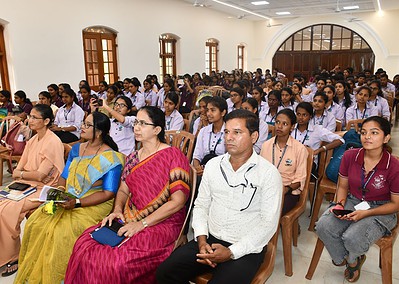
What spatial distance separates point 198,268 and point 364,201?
110cm

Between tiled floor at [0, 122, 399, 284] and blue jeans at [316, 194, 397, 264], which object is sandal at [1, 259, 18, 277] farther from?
blue jeans at [316, 194, 397, 264]

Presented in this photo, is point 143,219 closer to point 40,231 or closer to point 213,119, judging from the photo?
point 40,231

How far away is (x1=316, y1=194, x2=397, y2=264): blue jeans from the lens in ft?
6.27

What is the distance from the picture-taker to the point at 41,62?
6637 mm

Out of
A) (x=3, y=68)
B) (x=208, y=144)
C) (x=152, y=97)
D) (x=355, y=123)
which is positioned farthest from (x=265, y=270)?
(x=3, y=68)

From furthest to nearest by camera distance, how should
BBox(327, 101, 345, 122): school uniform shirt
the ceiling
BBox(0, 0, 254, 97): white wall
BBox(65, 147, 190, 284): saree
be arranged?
the ceiling → BBox(0, 0, 254, 97): white wall → BBox(327, 101, 345, 122): school uniform shirt → BBox(65, 147, 190, 284): saree

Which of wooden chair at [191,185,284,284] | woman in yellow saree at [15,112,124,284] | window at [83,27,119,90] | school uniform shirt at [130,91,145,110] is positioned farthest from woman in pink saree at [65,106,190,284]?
window at [83,27,119,90]

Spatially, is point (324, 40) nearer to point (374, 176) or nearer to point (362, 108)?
point (362, 108)

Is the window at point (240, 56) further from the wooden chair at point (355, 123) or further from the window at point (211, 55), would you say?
the wooden chair at point (355, 123)

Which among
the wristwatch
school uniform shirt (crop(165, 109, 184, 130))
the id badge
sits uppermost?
school uniform shirt (crop(165, 109, 184, 130))

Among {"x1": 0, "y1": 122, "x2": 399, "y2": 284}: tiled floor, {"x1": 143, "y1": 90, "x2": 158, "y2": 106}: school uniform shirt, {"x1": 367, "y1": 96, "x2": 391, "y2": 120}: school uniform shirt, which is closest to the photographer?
{"x1": 0, "y1": 122, "x2": 399, "y2": 284}: tiled floor

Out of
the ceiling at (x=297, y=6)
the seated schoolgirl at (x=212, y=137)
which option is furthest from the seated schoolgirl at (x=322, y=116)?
the ceiling at (x=297, y=6)

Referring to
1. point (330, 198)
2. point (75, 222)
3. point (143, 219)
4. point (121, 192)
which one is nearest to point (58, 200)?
point (75, 222)

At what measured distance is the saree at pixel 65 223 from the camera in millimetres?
1960
